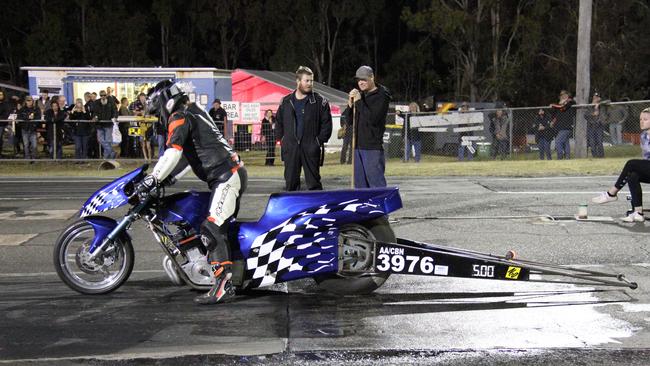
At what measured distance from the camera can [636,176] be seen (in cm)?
1026

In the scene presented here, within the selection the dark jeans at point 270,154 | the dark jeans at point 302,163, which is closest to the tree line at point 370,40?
the dark jeans at point 270,154

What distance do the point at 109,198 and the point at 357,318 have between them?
7.79 feet

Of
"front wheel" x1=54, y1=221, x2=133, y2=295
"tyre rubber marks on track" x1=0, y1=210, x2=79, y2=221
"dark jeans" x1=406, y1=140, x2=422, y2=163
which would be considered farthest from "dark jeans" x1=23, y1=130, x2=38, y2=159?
"front wheel" x1=54, y1=221, x2=133, y2=295

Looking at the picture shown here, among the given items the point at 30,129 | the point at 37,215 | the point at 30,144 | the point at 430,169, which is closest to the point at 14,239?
the point at 37,215

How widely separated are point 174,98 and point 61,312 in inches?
80.4

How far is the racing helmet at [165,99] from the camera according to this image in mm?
6977

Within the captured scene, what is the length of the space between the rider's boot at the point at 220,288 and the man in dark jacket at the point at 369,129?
3316mm

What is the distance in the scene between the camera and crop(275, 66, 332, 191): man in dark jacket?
998cm

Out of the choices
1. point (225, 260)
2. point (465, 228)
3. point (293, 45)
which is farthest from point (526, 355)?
point (293, 45)

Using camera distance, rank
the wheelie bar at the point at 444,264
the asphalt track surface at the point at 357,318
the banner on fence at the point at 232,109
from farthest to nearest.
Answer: the banner on fence at the point at 232,109
the wheelie bar at the point at 444,264
the asphalt track surface at the point at 357,318

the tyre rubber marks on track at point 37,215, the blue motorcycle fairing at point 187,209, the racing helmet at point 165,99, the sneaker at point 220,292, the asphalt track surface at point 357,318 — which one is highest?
the racing helmet at point 165,99

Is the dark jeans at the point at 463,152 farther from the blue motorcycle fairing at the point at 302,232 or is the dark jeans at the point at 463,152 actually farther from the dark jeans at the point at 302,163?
the blue motorcycle fairing at the point at 302,232

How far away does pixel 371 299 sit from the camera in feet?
23.2

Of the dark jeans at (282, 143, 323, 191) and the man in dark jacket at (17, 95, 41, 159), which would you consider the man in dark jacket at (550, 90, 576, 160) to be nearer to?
the dark jeans at (282, 143, 323, 191)
